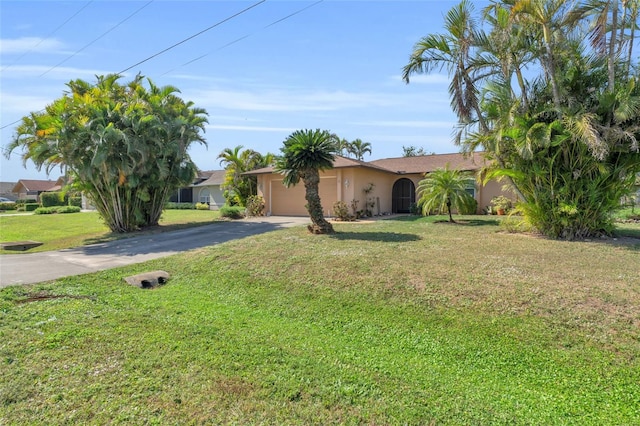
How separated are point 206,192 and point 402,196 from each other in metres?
20.9

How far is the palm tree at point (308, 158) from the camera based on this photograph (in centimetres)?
1080

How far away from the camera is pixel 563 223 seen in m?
10.1

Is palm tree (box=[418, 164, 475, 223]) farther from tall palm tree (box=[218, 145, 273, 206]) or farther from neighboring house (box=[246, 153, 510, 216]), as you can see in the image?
tall palm tree (box=[218, 145, 273, 206])

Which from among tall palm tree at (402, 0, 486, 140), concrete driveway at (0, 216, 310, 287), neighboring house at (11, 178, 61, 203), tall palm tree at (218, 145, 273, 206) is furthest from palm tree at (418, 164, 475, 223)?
neighboring house at (11, 178, 61, 203)

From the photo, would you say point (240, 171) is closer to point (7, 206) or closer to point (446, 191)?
point (446, 191)

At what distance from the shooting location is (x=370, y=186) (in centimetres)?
1978

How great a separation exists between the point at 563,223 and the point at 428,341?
8.01 metres

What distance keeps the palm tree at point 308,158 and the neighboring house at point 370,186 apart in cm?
625

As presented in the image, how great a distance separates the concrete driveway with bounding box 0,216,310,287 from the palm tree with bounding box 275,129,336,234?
346 centimetres

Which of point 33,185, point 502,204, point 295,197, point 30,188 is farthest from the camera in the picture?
point 33,185

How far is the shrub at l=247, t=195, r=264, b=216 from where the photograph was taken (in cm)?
2155

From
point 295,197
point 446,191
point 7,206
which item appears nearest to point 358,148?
point 295,197

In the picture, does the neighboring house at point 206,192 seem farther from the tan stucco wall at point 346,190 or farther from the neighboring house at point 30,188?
the neighboring house at point 30,188

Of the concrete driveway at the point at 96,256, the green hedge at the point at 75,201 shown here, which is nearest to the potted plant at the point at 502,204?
the concrete driveway at the point at 96,256
